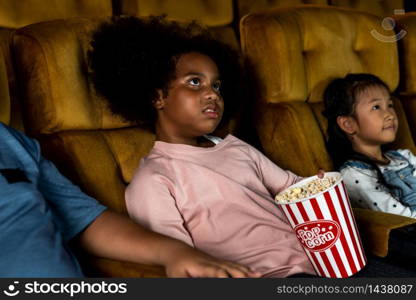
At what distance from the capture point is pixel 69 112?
137 centimetres

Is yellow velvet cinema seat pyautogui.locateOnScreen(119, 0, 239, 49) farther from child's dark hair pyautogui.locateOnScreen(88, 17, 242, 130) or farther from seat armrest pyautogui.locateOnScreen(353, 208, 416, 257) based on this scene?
seat armrest pyautogui.locateOnScreen(353, 208, 416, 257)

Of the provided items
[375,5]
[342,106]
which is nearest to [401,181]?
[342,106]

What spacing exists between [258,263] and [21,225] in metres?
0.51

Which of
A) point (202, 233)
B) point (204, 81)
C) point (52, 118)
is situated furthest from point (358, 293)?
point (52, 118)

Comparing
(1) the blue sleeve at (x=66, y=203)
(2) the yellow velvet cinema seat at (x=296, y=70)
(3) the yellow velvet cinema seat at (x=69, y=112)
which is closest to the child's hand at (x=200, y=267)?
(1) the blue sleeve at (x=66, y=203)

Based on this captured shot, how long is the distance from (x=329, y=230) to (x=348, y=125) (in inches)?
30.7

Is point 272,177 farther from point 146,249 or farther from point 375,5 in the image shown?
point 375,5

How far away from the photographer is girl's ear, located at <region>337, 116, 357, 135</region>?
1.83m

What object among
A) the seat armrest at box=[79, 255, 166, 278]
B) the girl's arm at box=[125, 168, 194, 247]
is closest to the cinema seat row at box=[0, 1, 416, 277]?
the seat armrest at box=[79, 255, 166, 278]

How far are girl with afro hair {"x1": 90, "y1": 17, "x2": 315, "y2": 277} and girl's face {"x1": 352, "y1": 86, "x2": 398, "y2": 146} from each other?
46cm

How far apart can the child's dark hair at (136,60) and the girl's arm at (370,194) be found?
1.86 feet

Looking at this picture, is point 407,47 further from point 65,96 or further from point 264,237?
point 65,96

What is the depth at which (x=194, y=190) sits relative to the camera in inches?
50.8

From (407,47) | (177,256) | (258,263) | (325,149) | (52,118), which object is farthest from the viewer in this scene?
(407,47)
